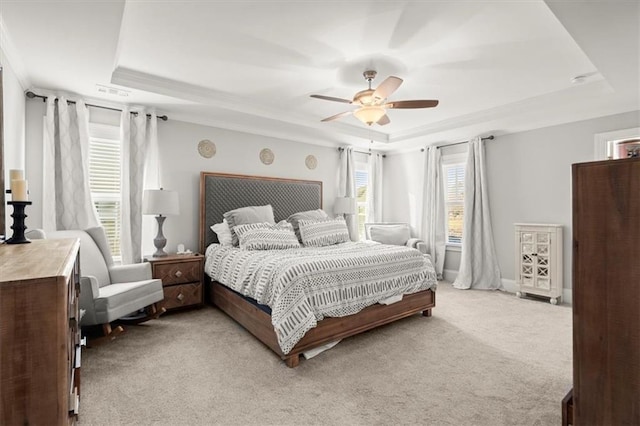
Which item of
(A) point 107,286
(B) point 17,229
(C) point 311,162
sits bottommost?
(A) point 107,286

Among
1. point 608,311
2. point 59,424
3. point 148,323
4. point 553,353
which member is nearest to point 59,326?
point 59,424

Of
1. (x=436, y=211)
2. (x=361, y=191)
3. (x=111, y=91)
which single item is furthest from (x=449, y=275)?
(x=111, y=91)

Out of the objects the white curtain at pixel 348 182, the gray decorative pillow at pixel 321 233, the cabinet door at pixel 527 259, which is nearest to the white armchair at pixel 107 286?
the gray decorative pillow at pixel 321 233

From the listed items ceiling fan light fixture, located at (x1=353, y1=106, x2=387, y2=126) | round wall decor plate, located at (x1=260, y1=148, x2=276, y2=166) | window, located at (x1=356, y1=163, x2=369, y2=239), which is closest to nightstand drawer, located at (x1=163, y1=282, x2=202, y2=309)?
round wall decor plate, located at (x1=260, y1=148, x2=276, y2=166)

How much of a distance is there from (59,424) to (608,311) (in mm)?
2094

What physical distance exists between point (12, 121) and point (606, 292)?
13.8 ft

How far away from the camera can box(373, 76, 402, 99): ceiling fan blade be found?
2.65 metres

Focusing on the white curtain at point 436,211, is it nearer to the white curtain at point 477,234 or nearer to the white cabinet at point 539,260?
the white curtain at point 477,234

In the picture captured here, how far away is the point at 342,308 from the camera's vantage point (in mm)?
2779

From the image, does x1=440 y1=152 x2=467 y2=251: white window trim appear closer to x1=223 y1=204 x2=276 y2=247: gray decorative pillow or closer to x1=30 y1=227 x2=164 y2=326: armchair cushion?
x1=223 y1=204 x2=276 y2=247: gray decorative pillow

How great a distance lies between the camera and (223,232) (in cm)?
410

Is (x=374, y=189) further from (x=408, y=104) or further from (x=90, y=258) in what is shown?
(x=90, y=258)

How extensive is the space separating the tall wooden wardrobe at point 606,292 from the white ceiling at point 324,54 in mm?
1253

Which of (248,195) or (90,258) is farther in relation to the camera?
(248,195)
